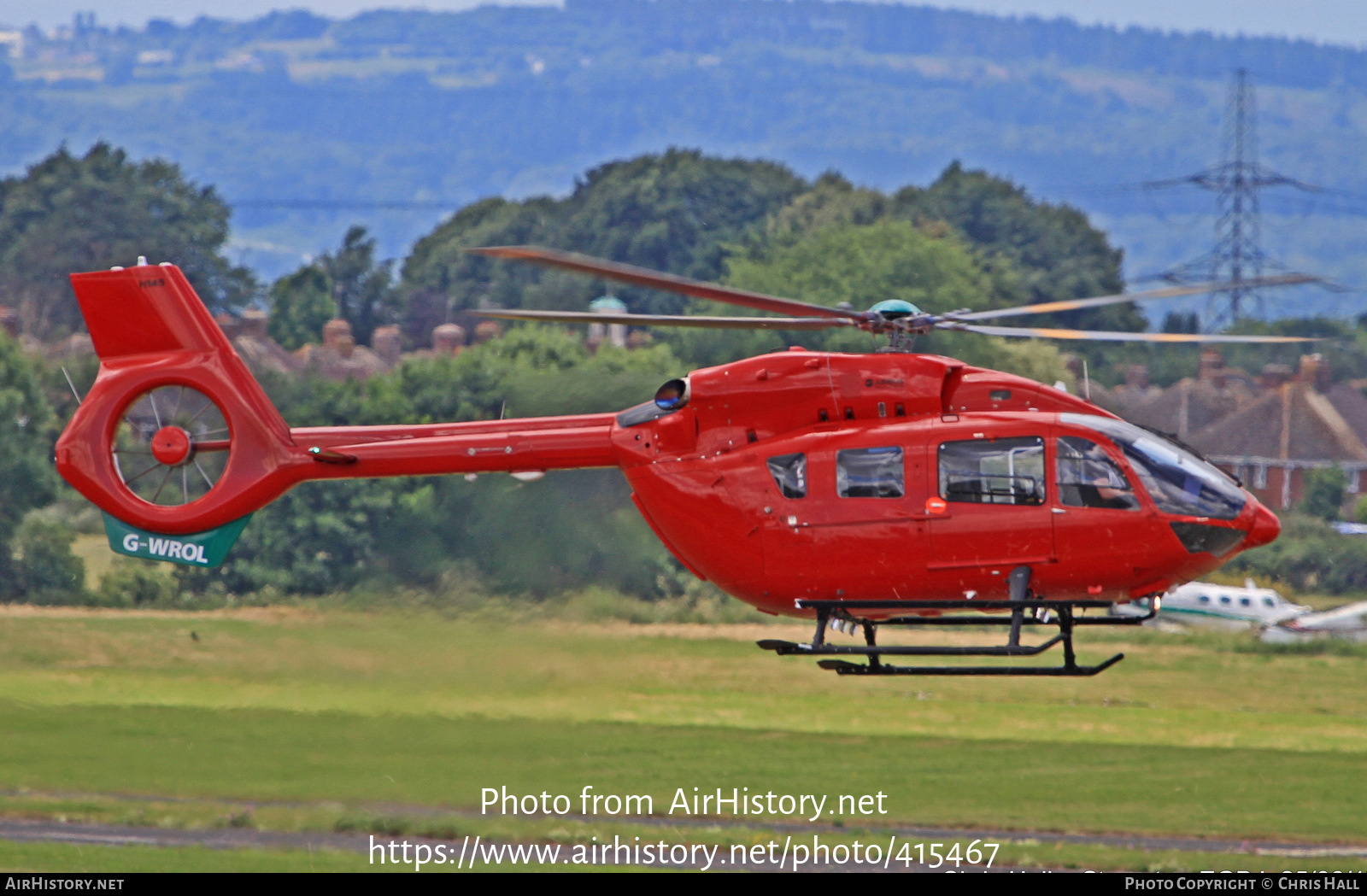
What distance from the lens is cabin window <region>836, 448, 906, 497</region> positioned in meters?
17.3

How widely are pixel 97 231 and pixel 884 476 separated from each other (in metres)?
83.2

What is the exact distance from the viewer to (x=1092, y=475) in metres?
17.0

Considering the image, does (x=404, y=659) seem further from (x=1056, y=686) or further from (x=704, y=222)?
(x=704, y=222)

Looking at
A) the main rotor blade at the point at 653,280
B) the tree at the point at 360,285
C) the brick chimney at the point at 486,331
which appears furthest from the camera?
the tree at the point at 360,285

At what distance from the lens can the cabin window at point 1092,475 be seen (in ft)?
55.8

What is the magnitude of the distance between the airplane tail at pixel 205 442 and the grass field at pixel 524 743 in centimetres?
755

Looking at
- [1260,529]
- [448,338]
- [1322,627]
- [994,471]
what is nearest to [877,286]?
[1322,627]

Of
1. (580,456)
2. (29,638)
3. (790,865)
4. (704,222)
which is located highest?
(704,222)

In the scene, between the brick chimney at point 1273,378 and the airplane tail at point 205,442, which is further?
the brick chimney at point 1273,378

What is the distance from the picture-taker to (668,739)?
103 ft

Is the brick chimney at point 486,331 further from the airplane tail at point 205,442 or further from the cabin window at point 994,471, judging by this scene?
the cabin window at point 994,471

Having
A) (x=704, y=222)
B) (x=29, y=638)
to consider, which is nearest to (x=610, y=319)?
(x=29, y=638)

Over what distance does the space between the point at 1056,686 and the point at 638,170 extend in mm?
84858

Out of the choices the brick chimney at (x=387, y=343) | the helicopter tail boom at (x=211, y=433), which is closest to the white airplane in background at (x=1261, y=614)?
the helicopter tail boom at (x=211, y=433)
